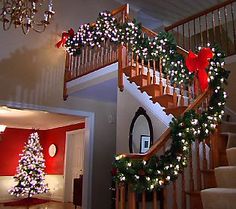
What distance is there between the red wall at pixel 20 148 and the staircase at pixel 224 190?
276 inches

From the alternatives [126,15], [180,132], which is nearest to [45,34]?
A: [126,15]

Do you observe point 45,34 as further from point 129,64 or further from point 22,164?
point 22,164

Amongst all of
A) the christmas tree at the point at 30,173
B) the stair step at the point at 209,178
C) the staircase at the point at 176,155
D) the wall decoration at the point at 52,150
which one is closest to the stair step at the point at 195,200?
the staircase at the point at 176,155

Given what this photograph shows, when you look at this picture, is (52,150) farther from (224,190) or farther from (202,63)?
(224,190)

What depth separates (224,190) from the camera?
2.92 metres

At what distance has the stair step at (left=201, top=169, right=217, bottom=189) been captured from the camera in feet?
11.4

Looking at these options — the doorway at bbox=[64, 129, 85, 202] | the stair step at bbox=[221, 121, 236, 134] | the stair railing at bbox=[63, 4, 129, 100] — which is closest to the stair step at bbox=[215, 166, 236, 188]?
the stair step at bbox=[221, 121, 236, 134]

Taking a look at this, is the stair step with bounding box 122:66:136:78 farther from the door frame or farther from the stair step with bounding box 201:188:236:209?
the stair step with bounding box 201:188:236:209

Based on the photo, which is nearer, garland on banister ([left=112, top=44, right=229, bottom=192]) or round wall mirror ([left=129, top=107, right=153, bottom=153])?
garland on banister ([left=112, top=44, right=229, bottom=192])

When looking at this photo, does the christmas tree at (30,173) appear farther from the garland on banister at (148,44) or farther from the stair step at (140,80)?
the stair step at (140,80)

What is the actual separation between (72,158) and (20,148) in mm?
2144

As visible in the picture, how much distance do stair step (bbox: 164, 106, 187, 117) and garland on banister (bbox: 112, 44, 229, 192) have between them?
16.7 inches

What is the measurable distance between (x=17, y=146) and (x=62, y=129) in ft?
5.80

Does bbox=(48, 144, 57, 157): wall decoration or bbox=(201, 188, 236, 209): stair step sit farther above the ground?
bbox=(48, 144, 57, 157): wall decoration
